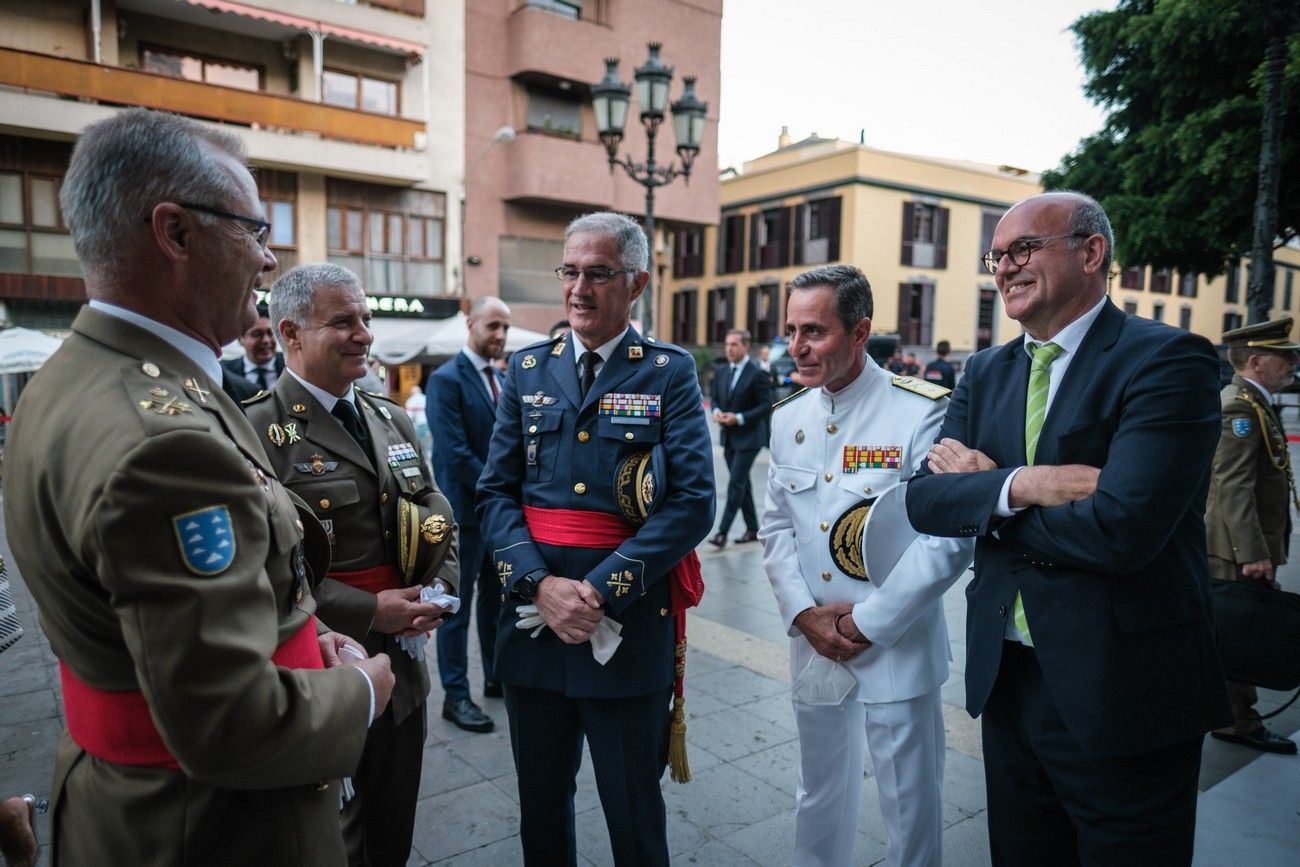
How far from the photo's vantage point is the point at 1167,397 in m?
1.88

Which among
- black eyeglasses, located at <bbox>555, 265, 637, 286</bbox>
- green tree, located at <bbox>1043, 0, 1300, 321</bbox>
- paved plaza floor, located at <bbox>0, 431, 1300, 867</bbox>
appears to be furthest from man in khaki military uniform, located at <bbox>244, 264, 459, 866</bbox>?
green tree, located at <bbox>1043, 0, 1300, 321</bbox>

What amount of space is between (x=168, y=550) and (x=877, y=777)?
223 centimetres

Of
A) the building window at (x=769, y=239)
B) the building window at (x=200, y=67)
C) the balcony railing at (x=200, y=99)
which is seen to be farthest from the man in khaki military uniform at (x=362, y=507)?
the building window at (x=769, y=239)

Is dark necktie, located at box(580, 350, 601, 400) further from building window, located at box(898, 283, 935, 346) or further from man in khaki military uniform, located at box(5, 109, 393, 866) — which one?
building window, located at box(898, 283, 935, 346)

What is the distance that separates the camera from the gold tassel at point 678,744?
2586 millimetres

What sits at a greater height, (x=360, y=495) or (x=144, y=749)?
(x=360, y=495)

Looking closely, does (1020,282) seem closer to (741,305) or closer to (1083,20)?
(1083,20)

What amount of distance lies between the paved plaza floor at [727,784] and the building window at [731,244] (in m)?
30.5

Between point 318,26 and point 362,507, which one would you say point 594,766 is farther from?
point 318,26

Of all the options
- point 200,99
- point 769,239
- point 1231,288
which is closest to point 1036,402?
point 200,99

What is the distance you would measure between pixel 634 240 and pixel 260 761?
1.84 m

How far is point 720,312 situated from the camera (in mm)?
35000

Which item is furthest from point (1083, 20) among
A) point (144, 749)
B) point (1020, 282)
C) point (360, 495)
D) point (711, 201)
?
point (144, 749)

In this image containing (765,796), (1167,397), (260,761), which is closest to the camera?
(260,761)
